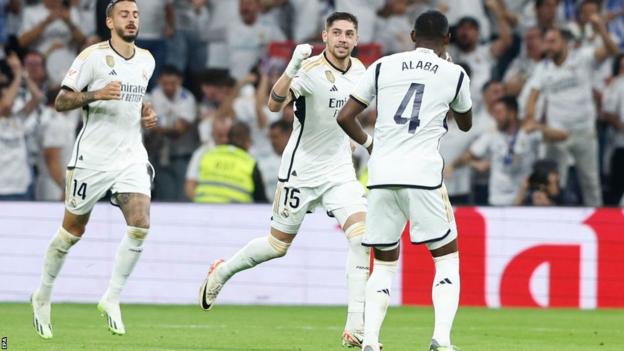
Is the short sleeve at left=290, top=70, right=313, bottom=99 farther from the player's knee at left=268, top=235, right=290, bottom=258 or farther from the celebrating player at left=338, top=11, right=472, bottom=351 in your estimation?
the celebrating player at left=338, top=11, right=472, bottom=351

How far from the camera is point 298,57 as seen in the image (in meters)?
10.6

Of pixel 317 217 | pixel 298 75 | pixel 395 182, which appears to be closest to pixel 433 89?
pixel 395 182

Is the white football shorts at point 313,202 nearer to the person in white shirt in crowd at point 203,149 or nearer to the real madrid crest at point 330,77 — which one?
the real madrid crest at point 330,77

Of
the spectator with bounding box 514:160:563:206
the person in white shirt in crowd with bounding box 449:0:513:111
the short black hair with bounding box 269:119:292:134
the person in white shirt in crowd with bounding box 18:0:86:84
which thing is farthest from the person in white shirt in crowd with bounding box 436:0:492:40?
the person in white shirt in crowd with bounding box 18:0:86:84

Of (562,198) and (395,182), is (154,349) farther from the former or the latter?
(562,198)

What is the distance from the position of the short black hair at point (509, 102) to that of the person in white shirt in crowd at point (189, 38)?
431 centimetres

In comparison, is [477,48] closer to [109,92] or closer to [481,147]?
[481,147]

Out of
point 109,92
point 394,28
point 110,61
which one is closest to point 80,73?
point 110,61

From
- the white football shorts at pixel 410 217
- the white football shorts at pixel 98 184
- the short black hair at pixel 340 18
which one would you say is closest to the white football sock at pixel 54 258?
the white football shorts at pixel 98 184

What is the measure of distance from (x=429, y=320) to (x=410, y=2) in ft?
21.5

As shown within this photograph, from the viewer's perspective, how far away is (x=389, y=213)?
929cm

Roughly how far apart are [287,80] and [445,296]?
2.47 meters

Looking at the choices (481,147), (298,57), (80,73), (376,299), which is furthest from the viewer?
(481,147)

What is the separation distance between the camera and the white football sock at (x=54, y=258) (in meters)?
11.6
